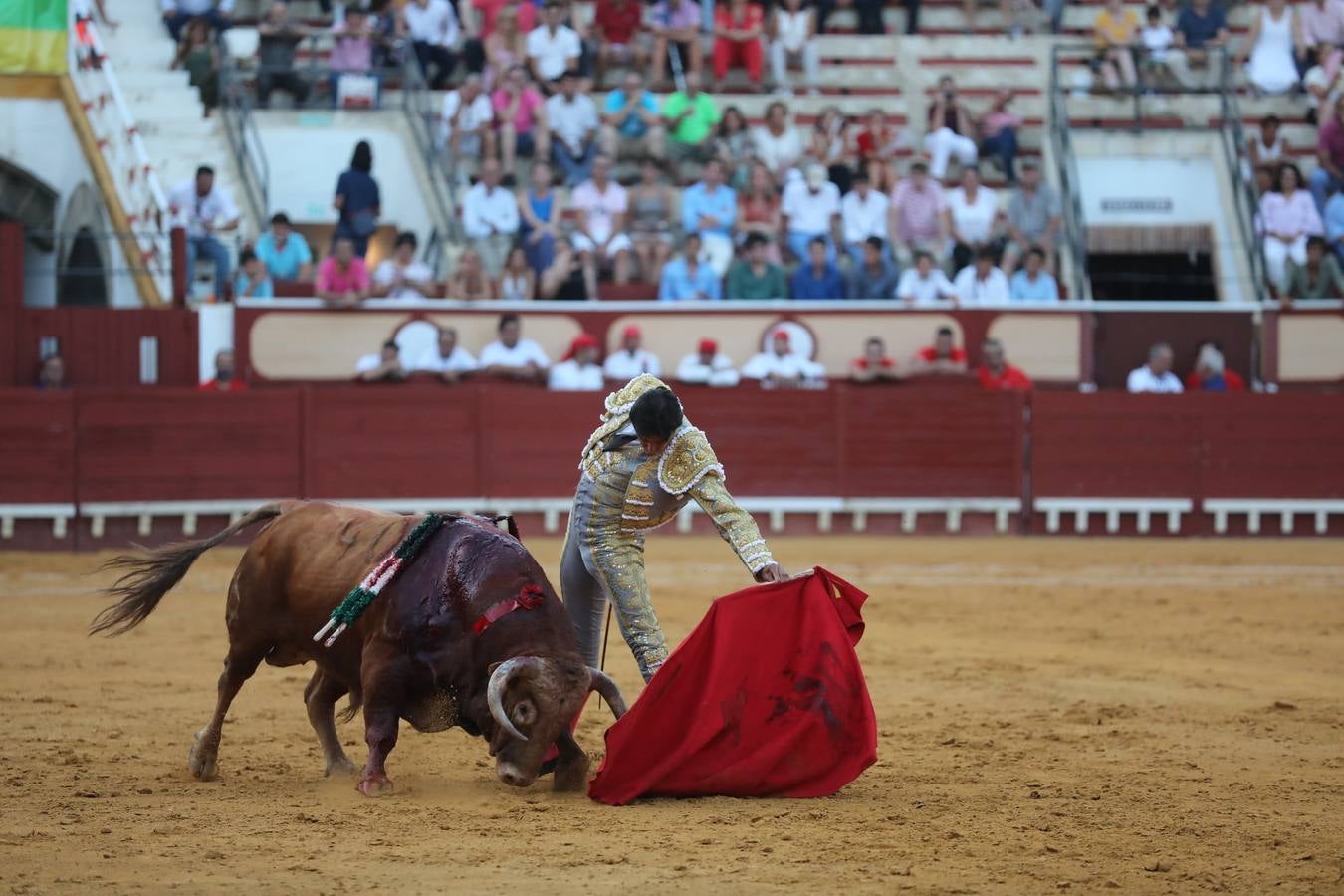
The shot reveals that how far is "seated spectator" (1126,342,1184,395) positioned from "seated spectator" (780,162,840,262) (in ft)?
8.21

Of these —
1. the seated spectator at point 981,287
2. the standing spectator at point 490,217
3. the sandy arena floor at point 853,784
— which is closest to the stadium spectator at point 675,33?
the standing spectator at point 490,217

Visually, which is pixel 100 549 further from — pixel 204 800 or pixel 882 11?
pixel 882 11

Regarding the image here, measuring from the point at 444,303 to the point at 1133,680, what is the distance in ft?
23.2

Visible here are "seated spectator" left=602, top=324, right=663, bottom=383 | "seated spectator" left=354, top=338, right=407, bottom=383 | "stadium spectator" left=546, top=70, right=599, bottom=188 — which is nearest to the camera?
"seated spectator" left=354, top=338, right=407, bottom=383

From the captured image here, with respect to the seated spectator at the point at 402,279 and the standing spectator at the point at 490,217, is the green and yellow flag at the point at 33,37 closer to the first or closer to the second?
the seated spectator at the point at 402,279

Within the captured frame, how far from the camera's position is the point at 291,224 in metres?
15.3

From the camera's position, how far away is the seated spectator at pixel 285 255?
13961 mm

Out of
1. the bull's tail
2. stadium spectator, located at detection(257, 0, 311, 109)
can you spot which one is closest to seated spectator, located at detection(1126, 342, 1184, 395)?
stadium spectator, located at detection(257, 0, 311, 109)

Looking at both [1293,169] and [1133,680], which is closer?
[1133,680]

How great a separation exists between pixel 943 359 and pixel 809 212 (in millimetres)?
1685

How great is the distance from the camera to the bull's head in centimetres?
506

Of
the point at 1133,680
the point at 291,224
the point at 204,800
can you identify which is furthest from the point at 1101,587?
the point at 291,224

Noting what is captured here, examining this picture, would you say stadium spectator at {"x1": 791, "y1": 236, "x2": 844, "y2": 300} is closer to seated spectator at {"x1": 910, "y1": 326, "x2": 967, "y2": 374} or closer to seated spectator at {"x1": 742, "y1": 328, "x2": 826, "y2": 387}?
seated spectator at {"x1": 742, "y1": 328, "x2": 826, "y2": 387}

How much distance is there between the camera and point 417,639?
5281mm
